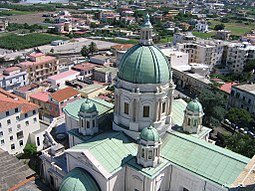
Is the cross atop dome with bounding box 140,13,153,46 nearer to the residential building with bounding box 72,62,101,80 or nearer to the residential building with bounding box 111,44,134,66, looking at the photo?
the residential building with bounding box 72,62,101,80

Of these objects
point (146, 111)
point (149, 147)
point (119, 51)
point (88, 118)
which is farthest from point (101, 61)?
point (149, 147)

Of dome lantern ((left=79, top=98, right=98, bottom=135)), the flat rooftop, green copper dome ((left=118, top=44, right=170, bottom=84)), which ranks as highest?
green copper dome ((left=118, top=44, right=170, bottom=84))

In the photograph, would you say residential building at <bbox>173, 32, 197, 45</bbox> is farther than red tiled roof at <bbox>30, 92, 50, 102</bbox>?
Yes

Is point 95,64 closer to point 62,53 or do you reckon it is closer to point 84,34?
point 62,53

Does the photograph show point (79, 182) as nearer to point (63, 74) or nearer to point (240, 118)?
point (240, 118)

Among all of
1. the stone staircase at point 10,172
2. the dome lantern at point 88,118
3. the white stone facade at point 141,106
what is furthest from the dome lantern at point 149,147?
the stone staircase at point 10,172

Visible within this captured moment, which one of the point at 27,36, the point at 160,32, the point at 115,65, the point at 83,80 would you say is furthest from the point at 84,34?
the point at 83,80

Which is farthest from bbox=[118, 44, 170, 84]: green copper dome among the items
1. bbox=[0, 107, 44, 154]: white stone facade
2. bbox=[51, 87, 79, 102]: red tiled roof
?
bbox=[51, 87, 79, 102]: red tiled roof
